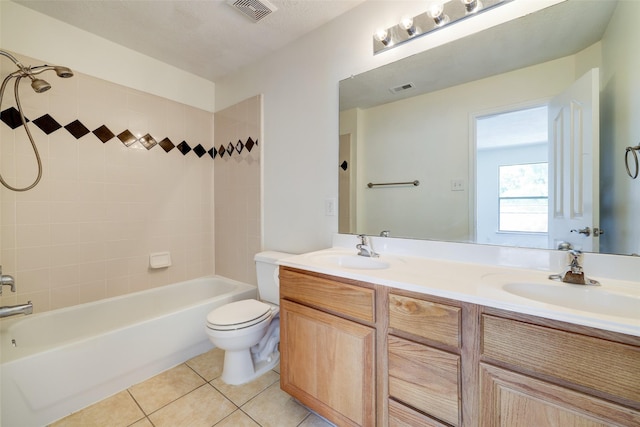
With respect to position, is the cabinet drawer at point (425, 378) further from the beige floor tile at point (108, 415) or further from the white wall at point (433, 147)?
the beige floor tile at point (108, 415)

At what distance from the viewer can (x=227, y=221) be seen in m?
2.55

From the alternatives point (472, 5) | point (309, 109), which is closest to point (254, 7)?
point (309, 109)

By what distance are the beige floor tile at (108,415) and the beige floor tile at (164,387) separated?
1.7 inches

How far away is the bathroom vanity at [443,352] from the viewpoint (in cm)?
67

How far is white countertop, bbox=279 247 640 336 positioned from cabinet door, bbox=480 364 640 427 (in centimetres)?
20

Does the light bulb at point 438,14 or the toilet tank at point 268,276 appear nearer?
the light bulb at point 438,14

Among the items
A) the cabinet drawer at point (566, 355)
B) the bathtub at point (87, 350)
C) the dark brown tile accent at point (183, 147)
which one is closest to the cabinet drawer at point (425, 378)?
the cabinet drawer at point (566, 355)

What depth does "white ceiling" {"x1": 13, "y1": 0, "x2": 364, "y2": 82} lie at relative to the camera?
Result: 1.61 metres

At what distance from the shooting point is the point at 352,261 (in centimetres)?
151

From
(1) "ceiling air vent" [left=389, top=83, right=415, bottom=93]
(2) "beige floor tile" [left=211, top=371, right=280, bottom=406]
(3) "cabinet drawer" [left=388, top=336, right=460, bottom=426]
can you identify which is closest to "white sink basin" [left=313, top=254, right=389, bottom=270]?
(3) "cabinet drawer" [left=388, top=336, right=460, bottom=426]

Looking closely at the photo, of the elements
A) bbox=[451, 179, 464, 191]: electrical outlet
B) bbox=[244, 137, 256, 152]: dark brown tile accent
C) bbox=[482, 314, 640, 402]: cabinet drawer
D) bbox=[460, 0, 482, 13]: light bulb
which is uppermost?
bbox=[460, 0, 482, 13]: light bulb

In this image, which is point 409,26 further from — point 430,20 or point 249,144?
point 249,144

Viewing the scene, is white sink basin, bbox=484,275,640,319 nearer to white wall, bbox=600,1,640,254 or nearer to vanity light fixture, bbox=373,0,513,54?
white wall, bbox=600,1,640,254

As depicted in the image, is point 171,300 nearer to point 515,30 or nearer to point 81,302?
point 81,302
